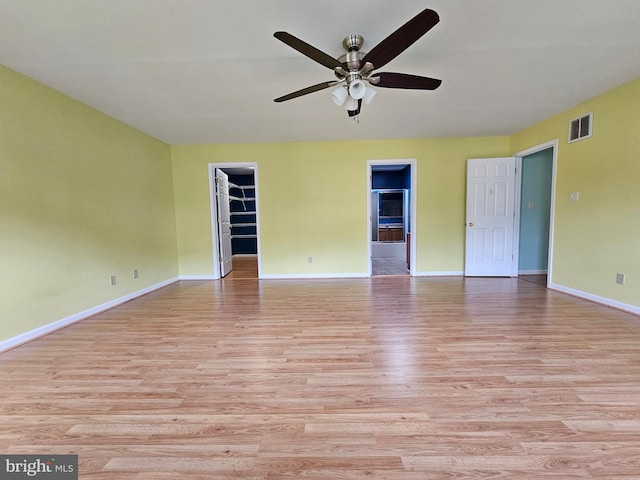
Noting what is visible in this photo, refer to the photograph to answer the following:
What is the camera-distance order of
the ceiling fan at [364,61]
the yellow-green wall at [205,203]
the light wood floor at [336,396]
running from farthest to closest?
the yellow-green wall at [205,203] < the ceiling fan at [364,61] < the light wood floor at [336,396]

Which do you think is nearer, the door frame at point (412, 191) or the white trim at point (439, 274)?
the door frame at point (412, 191)

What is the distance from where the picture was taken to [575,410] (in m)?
1.38

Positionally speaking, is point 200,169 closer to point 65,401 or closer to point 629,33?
point 65,401

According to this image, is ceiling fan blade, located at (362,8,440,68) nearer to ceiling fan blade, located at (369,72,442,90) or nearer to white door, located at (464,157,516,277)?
ceiling fan blade, located at (369,72,442,90)

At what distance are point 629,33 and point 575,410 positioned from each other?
8.97 ft

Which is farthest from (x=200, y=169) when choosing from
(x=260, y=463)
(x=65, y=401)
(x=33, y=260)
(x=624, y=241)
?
(x=624, y=241)

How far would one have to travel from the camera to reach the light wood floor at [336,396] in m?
1.12

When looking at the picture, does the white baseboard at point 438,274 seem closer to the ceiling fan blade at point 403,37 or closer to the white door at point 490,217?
the white door at point 490,217

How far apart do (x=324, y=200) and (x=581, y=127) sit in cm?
358

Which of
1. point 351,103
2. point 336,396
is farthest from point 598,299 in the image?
point 351,103

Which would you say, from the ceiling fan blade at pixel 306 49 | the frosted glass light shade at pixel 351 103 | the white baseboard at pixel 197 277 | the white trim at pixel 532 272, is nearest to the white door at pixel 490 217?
the white trim at pixel 532 272

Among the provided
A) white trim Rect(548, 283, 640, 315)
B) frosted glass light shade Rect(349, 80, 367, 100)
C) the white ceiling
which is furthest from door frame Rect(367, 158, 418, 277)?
frosted glass light shade Rect(349, 80, 367, 100)

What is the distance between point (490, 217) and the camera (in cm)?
443

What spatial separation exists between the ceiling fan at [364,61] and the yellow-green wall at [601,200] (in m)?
2.44
